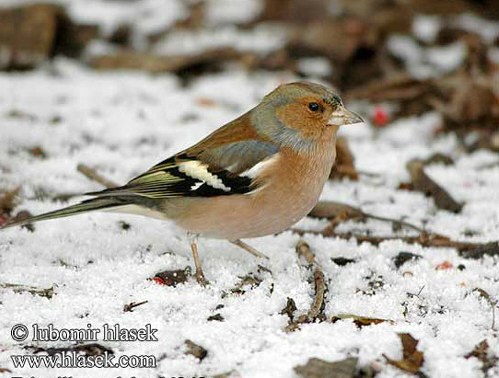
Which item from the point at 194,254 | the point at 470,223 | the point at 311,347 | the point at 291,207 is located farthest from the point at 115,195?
the point at 470,223

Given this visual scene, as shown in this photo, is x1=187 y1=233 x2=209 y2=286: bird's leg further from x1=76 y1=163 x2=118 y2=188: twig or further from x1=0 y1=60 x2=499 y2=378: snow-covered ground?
x1=76 y1=163 x2=118 y2=188: twig

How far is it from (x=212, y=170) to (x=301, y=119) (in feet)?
2.06

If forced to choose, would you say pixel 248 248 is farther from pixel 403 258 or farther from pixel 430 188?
pixel 430 188

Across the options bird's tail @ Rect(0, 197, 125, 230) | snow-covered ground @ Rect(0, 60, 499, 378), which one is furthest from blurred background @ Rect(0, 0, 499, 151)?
bird's tail @ Rect(0, 197, 125, 230)

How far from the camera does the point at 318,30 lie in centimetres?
767

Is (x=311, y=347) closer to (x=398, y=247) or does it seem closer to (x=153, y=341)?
(x=153, y=341)

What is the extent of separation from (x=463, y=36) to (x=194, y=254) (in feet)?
15.5

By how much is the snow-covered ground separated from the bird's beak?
2.52ft

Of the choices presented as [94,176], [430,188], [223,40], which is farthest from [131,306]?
[223,40]

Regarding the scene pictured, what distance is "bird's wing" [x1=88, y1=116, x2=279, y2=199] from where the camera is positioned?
13.8 feet

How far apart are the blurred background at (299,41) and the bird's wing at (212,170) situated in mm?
2678

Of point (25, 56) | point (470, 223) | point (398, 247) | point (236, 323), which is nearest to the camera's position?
point (236, 323)

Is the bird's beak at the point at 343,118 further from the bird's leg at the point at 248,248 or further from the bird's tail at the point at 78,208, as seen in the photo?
the bird's tail at the point at 78,208

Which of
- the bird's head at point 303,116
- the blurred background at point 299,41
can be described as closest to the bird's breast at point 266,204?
the bird's head at point 303,116
